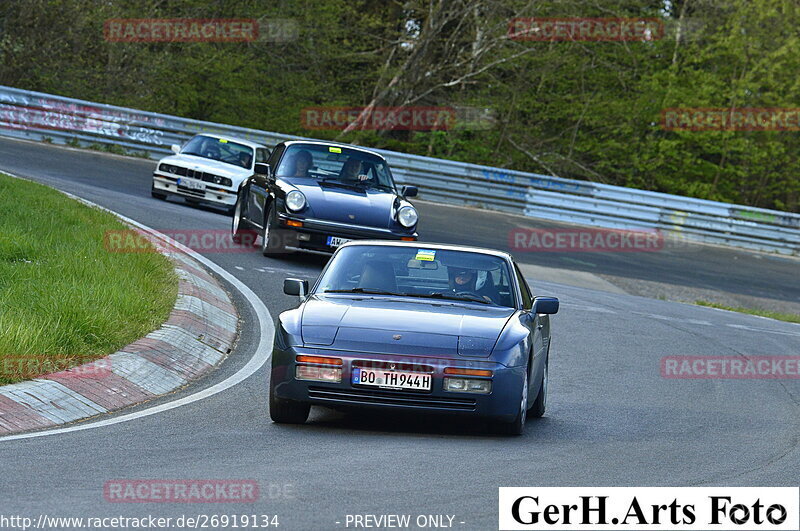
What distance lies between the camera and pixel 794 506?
5938 millimetres

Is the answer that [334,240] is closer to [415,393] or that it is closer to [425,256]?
[425,256]

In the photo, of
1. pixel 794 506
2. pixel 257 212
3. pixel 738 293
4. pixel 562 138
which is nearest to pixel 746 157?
pixel 562 138

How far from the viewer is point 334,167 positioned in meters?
17.7

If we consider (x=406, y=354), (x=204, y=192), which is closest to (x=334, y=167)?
(x=204, y=192)

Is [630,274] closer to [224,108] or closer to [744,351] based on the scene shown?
[744,351]

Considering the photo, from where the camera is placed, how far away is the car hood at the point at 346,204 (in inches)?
653

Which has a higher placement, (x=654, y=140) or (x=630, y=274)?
(x=654, y=140)

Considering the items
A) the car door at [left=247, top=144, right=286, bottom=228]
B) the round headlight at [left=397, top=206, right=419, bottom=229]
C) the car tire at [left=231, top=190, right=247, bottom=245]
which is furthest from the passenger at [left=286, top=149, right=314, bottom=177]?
the round headlight at [left=397, top=206, right=419, bottom=229]

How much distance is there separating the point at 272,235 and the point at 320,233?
0.81 meters

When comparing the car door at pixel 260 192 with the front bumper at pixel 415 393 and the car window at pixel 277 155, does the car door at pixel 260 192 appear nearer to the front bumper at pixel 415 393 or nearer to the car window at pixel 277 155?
the car window at pixel 277 155

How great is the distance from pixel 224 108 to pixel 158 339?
2574 centimetres

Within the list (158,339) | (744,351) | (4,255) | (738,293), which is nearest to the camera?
(158,339)

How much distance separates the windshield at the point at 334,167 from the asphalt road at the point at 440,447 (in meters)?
2.85

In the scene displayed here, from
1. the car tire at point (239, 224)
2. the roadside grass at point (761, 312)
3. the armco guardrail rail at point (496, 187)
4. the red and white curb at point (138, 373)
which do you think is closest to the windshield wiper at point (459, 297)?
the red and white curb at point (138, 373)
